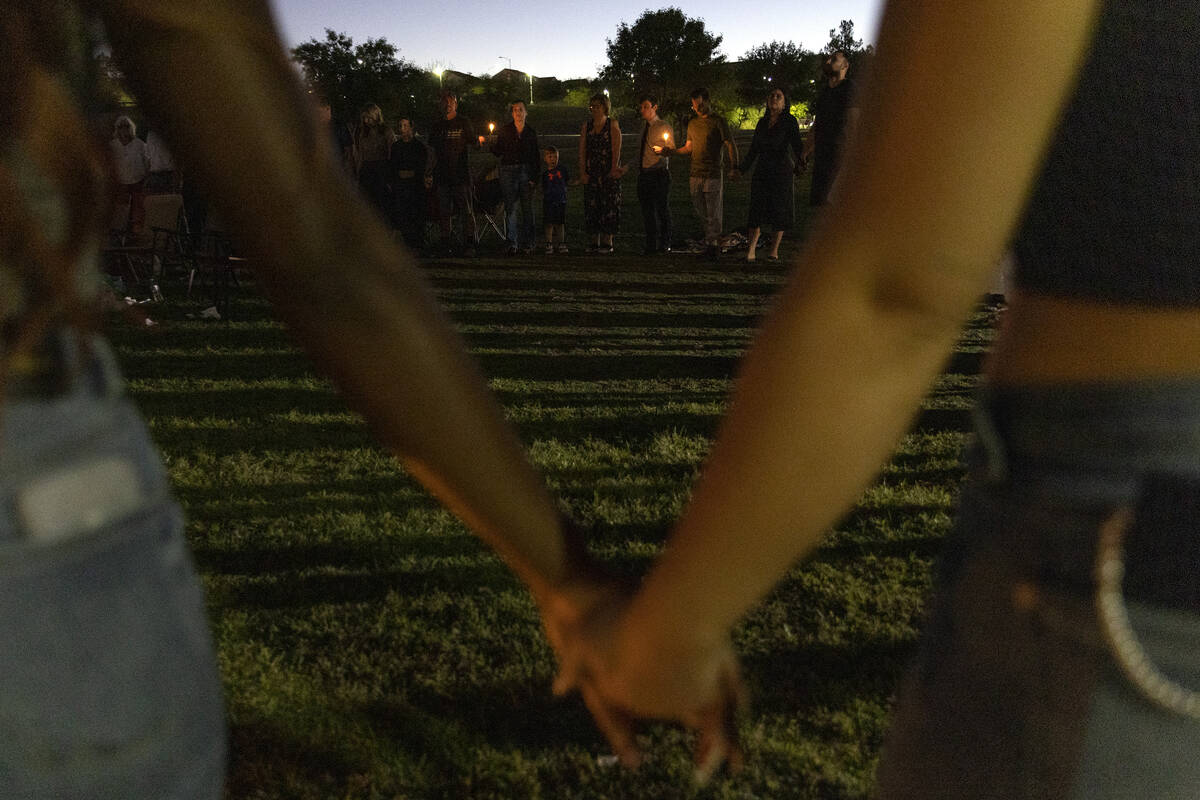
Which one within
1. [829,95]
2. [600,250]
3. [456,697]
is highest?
[829,95]

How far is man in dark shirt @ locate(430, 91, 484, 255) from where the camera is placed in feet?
37.4

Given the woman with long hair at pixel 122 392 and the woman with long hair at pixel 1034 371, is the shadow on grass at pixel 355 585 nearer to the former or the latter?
the woman with long hair at pixel 122 392

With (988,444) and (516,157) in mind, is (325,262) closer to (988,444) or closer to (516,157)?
(988,444)

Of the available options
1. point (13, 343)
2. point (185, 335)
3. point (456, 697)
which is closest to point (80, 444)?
point (13, 343)

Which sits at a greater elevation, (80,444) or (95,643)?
(80,444)

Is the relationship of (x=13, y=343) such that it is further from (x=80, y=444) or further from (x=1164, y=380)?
(x=1164, y=380)

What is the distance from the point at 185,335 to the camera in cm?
738

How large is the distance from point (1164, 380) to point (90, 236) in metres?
0.82

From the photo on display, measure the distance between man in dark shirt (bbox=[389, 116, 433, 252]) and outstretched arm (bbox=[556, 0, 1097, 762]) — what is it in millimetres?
11451

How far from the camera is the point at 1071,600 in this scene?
0.71 m

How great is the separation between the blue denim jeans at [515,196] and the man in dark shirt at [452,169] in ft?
1.83

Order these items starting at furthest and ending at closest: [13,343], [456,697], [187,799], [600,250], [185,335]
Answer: [600,250]
[185,335]
[456,697]
[187,799]
[13,343]

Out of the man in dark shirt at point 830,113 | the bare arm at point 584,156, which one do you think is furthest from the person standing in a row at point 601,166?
the man in dark shirt at point 830,113

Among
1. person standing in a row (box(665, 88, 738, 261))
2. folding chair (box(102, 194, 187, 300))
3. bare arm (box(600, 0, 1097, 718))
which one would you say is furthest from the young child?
bare arm (box(600, 0, 1097, 718))
